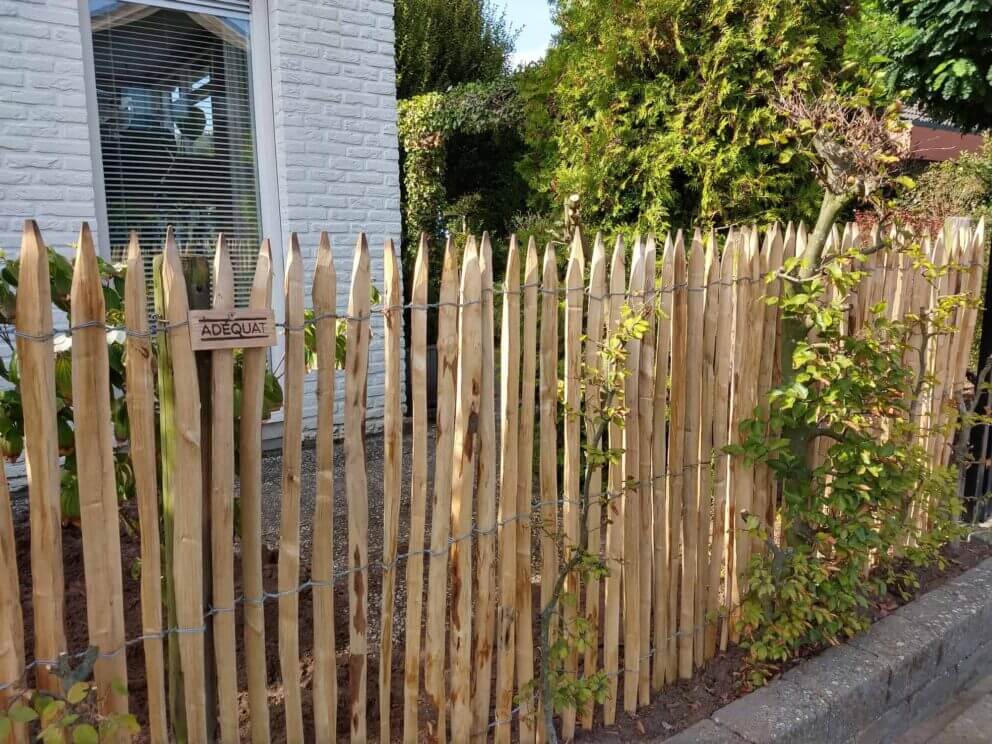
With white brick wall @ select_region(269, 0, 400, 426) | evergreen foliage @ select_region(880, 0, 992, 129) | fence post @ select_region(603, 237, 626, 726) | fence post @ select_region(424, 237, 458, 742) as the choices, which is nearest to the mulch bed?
fence post @ select_region(603, 237, 626, 726)

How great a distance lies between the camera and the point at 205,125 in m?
4.81

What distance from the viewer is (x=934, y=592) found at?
326 centimetres

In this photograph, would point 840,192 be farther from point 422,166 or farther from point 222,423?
point 422,166

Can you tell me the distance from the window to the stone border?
12.3ft

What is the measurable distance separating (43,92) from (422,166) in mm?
3815

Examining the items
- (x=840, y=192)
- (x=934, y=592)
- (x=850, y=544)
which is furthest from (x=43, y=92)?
(x=934, y=592)

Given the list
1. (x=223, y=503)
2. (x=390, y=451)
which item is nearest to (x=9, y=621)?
(x=223, y=503)

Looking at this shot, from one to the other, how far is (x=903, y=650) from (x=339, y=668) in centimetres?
207

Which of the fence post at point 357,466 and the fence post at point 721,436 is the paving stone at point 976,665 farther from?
the fence post at point 357,466

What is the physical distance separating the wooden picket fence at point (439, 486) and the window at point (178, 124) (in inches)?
117

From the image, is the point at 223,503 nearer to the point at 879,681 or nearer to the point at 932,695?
the point at 879,681

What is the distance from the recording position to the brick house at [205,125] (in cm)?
404

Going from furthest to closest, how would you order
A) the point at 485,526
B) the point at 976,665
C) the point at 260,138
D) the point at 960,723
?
the point at 260,138, the point at 976,665, the point at 960,723, the point at 485,526

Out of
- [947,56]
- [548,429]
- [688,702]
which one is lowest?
[688,702]
